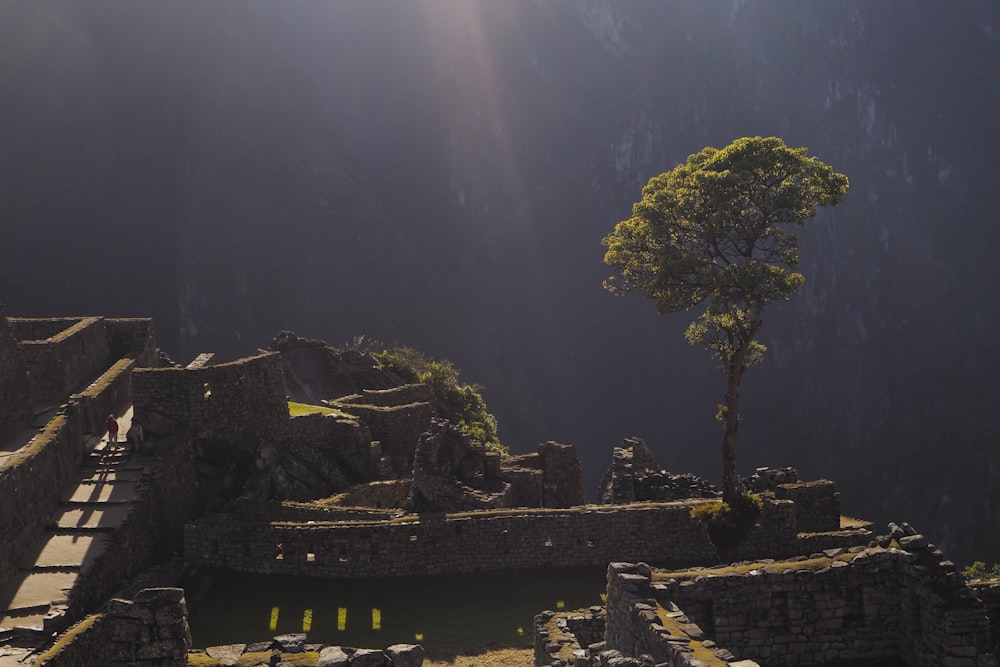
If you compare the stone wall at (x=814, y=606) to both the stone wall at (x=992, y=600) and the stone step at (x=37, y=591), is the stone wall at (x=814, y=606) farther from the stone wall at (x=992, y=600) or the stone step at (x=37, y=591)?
the stone step at (x=37, y=591)

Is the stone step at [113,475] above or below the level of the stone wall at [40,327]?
below

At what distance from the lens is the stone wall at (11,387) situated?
22.8 meters

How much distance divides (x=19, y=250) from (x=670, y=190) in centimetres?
13709

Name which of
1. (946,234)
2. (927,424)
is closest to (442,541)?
(927,424)

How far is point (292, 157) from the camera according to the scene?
598 feet

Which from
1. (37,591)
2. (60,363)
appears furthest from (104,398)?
(37,591)

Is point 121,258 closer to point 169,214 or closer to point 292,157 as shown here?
point 169,214

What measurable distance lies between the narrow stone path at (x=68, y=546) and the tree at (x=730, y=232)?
39.8 ft

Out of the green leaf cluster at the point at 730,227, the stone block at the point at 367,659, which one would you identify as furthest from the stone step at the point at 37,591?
the green leaf cluster at the point at 730,227

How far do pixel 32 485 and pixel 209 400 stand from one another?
498 cm

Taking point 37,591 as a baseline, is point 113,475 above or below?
above

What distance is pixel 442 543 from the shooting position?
18.9 meters

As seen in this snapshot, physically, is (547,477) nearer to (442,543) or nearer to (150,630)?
(442,543)

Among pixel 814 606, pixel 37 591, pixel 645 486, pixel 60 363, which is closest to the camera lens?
pixel 814 606
